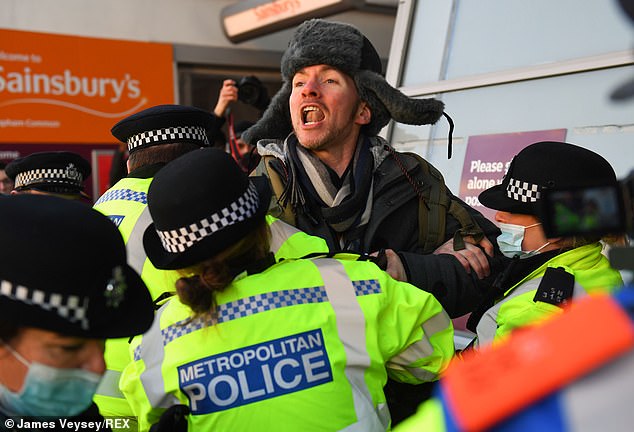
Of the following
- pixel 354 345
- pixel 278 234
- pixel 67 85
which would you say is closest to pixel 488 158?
pixel 278 234

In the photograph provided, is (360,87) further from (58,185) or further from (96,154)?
(96,154)

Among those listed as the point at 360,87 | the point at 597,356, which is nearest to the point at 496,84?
the point at 360,87

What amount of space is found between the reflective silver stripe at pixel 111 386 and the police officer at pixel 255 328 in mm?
329

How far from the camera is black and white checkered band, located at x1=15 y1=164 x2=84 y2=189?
12.4ft

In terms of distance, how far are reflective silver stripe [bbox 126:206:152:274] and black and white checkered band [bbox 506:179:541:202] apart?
4.00 ft

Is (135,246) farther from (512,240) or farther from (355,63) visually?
(512,240)

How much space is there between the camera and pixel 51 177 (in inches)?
150

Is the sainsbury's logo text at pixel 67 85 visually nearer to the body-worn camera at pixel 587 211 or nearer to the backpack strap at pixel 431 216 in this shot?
the backpack strap at pixel 431 216

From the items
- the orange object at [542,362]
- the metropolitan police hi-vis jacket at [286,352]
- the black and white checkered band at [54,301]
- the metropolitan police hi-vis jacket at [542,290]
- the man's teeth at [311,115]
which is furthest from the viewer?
the man's teeth at [311,115]

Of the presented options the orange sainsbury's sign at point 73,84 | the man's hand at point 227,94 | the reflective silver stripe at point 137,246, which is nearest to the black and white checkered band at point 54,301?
the reflective silver stripe at point 137,246

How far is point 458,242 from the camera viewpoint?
244cm

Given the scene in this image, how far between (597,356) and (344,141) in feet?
7.23

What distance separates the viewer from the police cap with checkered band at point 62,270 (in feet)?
3.97

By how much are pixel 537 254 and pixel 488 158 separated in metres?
1.21
